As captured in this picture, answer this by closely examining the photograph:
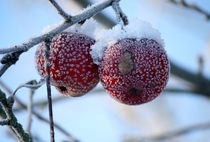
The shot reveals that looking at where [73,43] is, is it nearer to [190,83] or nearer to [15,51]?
[15,51]

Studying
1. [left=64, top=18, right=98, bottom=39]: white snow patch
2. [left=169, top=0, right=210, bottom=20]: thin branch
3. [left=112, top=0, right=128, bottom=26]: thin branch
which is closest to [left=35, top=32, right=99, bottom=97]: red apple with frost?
[left=64, top=18, right=98, bottom=39]: white snow patch

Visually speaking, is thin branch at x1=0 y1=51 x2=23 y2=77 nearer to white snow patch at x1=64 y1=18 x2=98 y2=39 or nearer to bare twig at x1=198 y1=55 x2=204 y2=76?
white snow patch at x1=64 y1=18 x2=98 y2=39

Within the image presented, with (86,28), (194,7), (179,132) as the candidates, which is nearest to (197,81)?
(179,132)

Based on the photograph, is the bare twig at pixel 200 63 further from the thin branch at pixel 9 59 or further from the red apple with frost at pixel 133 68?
A: the thin branch at pixel 9 59

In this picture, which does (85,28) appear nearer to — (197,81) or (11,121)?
(11,121)

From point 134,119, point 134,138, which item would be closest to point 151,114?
point 134,119

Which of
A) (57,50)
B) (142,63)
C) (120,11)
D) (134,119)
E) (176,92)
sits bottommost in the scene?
(142,63)
